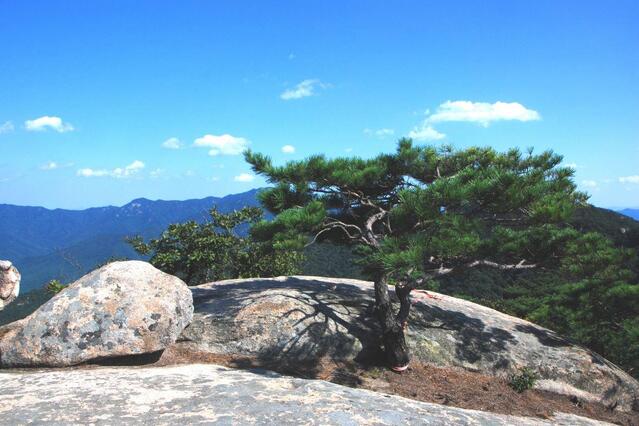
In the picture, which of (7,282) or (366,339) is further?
(7,282)

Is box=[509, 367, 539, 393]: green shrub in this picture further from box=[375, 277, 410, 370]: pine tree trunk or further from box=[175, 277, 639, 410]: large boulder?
box=[375, 277, 410, 370]: pine tree trunk

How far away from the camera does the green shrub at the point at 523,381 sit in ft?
29.5

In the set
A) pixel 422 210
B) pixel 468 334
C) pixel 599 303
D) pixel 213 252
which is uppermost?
pixel 422 210

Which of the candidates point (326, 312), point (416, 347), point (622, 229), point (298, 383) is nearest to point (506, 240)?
point (416, 347)

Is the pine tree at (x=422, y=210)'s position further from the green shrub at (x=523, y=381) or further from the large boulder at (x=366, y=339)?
the green shrub at (x=523, y=381)

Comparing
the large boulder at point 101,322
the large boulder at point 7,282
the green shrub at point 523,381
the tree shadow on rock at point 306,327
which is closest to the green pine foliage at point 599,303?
the green shrub at point 523,381

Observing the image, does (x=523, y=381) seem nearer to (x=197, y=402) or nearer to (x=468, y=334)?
(x=468, y=334)

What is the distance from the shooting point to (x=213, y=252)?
15.4 m

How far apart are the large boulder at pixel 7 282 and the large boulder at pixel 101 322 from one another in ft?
16.8

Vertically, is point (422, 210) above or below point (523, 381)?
above

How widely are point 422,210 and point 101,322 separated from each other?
19.0 feet

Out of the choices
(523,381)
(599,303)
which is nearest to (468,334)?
(523,381)

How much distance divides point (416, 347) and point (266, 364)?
10.5 feet

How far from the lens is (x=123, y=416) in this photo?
5484 millimetres
